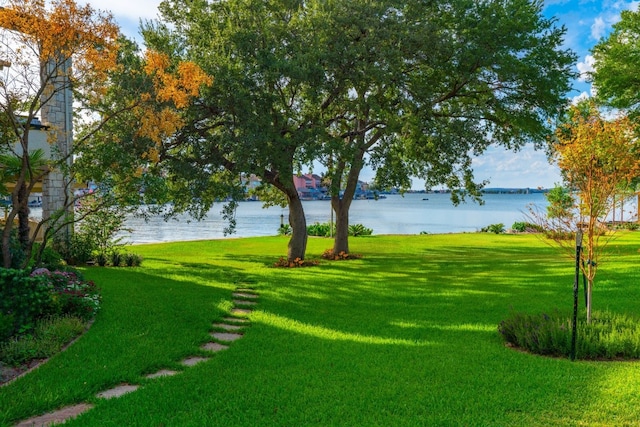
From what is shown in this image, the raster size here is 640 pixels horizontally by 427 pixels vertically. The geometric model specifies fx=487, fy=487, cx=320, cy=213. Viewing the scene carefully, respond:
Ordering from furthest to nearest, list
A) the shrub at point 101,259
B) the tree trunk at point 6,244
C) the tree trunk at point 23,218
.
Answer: the shrub at point 101,259
the tree trunk at point 23,218
the tree trunk at point 6,244

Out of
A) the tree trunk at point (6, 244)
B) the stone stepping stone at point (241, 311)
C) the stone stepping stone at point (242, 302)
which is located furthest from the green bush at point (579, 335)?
the tree trunk at point (6, 244)

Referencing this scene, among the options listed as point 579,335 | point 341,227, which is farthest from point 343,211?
point 579,335

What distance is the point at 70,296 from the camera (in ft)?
25.9

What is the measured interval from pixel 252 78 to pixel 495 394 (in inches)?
446

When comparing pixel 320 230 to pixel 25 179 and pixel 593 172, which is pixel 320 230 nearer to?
pixel 25 179

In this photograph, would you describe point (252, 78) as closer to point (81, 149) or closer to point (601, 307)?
point (81, 149)

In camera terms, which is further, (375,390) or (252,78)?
(252,78)

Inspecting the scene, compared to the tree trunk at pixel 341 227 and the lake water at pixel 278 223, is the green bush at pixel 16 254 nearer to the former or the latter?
the lake water at pixel 278 223

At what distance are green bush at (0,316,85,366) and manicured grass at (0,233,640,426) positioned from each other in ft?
0.83

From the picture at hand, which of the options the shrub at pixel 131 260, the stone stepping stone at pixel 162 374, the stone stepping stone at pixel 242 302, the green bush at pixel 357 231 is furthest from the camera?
the green bush at pixel 357 231

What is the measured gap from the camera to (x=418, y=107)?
53.5ft

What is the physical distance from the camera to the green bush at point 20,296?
6203mm

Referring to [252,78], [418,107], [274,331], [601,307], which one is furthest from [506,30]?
[274,331]

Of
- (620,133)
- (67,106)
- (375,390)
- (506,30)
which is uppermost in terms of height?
(506,30)
